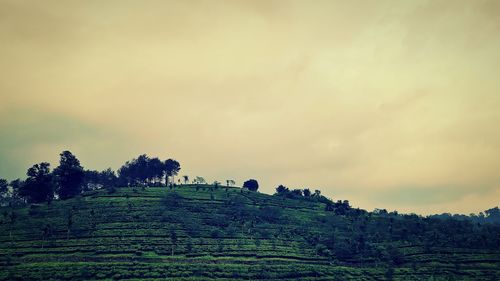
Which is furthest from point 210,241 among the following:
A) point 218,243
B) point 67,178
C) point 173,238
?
point 67,178

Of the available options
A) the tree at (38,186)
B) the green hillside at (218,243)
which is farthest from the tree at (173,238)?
the tree at (38,186)

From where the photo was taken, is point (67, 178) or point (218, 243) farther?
point (67, 178)

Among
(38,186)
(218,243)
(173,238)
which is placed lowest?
(218,243)

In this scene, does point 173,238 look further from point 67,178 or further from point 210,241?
point 67,178

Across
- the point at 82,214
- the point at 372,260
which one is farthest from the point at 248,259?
the point at 82,214

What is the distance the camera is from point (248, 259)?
141 m

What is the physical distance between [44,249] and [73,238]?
1009 cm

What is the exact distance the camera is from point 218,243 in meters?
151

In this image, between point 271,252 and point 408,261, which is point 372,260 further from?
point 271,252

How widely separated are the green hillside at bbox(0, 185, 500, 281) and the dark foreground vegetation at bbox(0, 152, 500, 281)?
0.35m

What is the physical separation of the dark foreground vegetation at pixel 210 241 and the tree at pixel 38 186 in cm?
50

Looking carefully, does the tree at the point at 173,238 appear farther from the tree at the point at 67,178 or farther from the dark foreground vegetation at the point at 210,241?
the tree at the point at 67,178

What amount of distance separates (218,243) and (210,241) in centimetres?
310

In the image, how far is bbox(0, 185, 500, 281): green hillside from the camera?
129 meters
